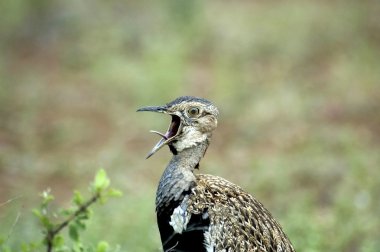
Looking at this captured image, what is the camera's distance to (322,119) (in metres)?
10.7

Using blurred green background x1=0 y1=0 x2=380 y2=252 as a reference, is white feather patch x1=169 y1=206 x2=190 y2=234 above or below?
below

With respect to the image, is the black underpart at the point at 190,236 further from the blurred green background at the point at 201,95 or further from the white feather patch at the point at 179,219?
the blurred green background at the point at 201,95

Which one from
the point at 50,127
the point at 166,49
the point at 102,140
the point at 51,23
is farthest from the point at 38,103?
the point at 51,23

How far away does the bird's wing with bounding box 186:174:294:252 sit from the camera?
168 inches

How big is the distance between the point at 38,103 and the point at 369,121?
16.6 feet

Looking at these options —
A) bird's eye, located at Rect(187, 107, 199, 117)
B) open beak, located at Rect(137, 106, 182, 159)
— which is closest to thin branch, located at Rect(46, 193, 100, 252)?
open beak, located at Rect(137, 106, 182, 159)

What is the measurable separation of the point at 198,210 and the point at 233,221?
212 mm

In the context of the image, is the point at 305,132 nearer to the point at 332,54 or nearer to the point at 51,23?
the point at 332,54

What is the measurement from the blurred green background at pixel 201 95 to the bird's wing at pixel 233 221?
1.33 metres

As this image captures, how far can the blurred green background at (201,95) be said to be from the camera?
783 cm

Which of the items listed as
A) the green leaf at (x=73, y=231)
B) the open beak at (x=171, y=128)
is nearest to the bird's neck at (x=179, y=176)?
the open beak at (x=171, y=128)

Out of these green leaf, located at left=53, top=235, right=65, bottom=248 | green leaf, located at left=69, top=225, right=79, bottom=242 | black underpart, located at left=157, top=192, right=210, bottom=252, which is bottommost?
green leaf, located at left=53, top=235, right=65, bottom=248

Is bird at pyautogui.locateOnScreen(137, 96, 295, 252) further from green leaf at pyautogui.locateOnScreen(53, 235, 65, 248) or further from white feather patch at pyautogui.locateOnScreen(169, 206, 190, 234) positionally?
green leaf at pyautogui.locateOnScreen(53, 235, 65, 248)

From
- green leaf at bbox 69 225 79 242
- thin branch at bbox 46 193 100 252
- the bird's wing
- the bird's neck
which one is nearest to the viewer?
thin branch at bbox 46 193 100 252
